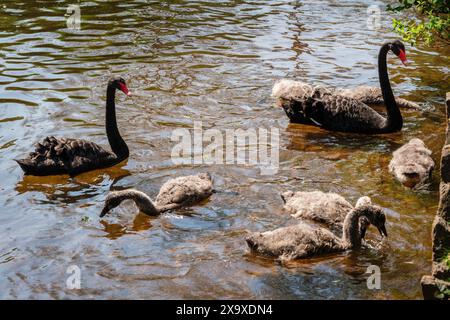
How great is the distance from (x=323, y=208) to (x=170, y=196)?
1.39m

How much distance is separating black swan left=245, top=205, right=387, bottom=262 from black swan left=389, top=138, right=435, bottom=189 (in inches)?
49.7

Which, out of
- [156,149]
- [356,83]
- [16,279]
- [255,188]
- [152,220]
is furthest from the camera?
[356,83]

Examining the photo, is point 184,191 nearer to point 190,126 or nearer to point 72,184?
point 72,184

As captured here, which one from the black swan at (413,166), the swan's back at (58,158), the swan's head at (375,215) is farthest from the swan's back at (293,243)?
the swan's back at (58,158)

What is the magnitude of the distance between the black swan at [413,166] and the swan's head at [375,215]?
133 cm

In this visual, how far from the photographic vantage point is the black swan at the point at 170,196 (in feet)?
21.6

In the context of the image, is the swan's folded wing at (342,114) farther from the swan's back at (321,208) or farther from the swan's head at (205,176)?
the swan's back at (321,208)

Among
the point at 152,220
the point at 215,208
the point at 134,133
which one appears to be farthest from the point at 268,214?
the point at 134,133

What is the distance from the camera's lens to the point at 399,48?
30.7 feet

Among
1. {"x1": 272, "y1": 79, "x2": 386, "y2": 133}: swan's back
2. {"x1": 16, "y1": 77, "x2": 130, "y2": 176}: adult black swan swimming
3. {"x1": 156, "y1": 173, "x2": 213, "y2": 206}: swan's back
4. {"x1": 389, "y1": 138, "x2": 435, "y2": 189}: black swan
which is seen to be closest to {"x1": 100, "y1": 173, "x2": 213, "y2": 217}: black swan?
{"x1": 156, "y1": 173, "x2": 213, "y2": 206}: swan's back

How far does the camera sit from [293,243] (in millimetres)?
5750

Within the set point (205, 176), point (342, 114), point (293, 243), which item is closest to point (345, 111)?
point (342, 114)
